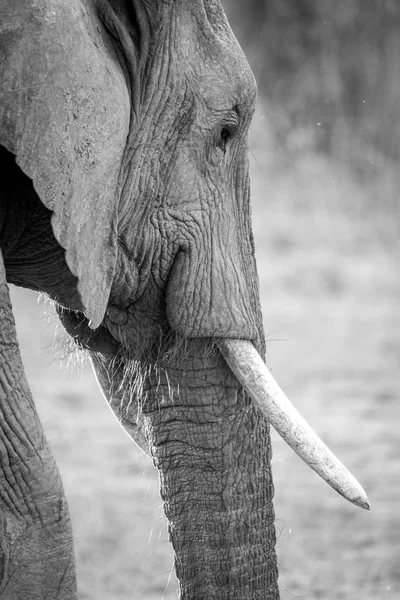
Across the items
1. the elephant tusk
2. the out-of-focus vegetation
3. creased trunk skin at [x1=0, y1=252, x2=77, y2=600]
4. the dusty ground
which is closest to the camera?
creased trunk skin at [x1=0, y1=252, x2=77, y2=600]

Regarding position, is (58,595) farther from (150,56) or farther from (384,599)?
(384,599)

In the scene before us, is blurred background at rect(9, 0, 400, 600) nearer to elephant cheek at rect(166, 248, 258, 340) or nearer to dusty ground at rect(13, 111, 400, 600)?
dusty ground at rect(13, 111, 400, 600)

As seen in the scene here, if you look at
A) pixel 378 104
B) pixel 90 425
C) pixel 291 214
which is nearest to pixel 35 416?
pixel 90 425

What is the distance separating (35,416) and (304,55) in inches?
299

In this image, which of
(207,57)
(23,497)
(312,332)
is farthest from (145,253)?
(312,332)

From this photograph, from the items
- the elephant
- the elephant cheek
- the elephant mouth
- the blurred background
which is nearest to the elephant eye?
the elephant

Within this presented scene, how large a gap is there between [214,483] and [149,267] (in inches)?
17.1

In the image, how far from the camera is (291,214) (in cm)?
884

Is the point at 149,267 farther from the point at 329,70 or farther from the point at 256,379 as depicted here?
the point at 329,70

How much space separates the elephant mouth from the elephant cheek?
0.12ft

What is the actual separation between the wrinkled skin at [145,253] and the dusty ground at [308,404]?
29 cm

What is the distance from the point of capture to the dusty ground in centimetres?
409

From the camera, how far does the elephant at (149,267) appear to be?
2205 mm

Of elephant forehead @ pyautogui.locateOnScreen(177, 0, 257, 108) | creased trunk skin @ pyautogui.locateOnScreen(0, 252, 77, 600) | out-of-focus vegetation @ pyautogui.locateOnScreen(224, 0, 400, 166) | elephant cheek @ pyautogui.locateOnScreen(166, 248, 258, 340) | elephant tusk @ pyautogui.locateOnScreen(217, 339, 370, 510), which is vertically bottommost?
creased trunk skin @ pyautogui.locateOnScreen(0, 252, 77, 600)
